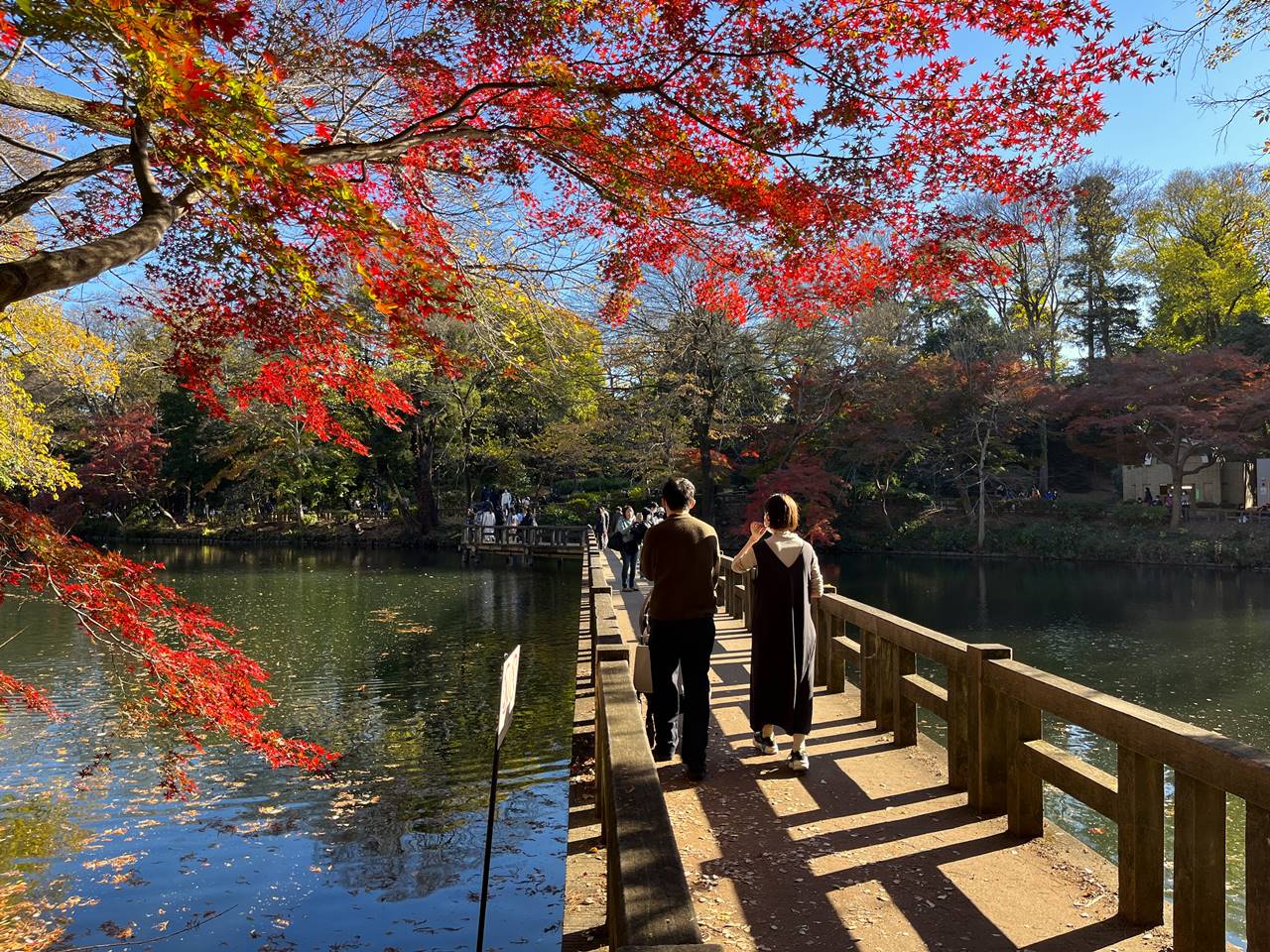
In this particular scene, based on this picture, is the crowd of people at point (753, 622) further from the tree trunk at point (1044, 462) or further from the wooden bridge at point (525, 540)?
the tree trunk at point (1044, 462)

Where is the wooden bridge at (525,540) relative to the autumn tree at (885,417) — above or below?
below

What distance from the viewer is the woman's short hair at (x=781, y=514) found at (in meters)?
4.67

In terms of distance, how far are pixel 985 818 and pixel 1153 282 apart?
133 ft

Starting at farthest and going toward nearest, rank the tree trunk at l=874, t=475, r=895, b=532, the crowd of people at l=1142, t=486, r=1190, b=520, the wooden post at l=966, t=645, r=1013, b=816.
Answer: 1. the tree trunk at l=874, t=475, r=895, b=532
2. the crowd of people at l=1142, t=486, r=1190, b=520
3. the wooden post at l=966, t=645, r=1013, b=816

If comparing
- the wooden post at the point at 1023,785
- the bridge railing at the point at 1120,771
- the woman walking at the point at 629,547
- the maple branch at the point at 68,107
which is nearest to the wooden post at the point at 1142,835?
the bridge railing at the point at 1120,771

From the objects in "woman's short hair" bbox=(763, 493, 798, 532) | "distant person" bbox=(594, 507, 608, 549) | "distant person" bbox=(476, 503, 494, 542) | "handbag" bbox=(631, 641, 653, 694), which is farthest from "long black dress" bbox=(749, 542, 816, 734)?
"distant person" bbox=(476, 503, 494, 542)

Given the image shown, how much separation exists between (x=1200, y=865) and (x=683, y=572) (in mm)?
2497

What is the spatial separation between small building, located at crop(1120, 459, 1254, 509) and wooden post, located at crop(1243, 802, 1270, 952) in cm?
3504

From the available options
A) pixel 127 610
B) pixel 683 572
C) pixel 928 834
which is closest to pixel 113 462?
pixel 127 610

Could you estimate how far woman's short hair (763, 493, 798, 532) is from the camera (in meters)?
4.67

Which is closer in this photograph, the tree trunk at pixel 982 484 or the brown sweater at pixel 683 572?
the brown sweater at pixel 683 572

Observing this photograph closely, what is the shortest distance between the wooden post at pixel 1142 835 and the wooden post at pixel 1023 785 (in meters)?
0.69

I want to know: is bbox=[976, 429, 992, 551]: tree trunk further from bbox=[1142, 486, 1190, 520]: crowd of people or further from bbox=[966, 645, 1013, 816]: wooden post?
bbox=[966, 645, 1013, 816]: wooden post

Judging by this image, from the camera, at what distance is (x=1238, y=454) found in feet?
94.5
